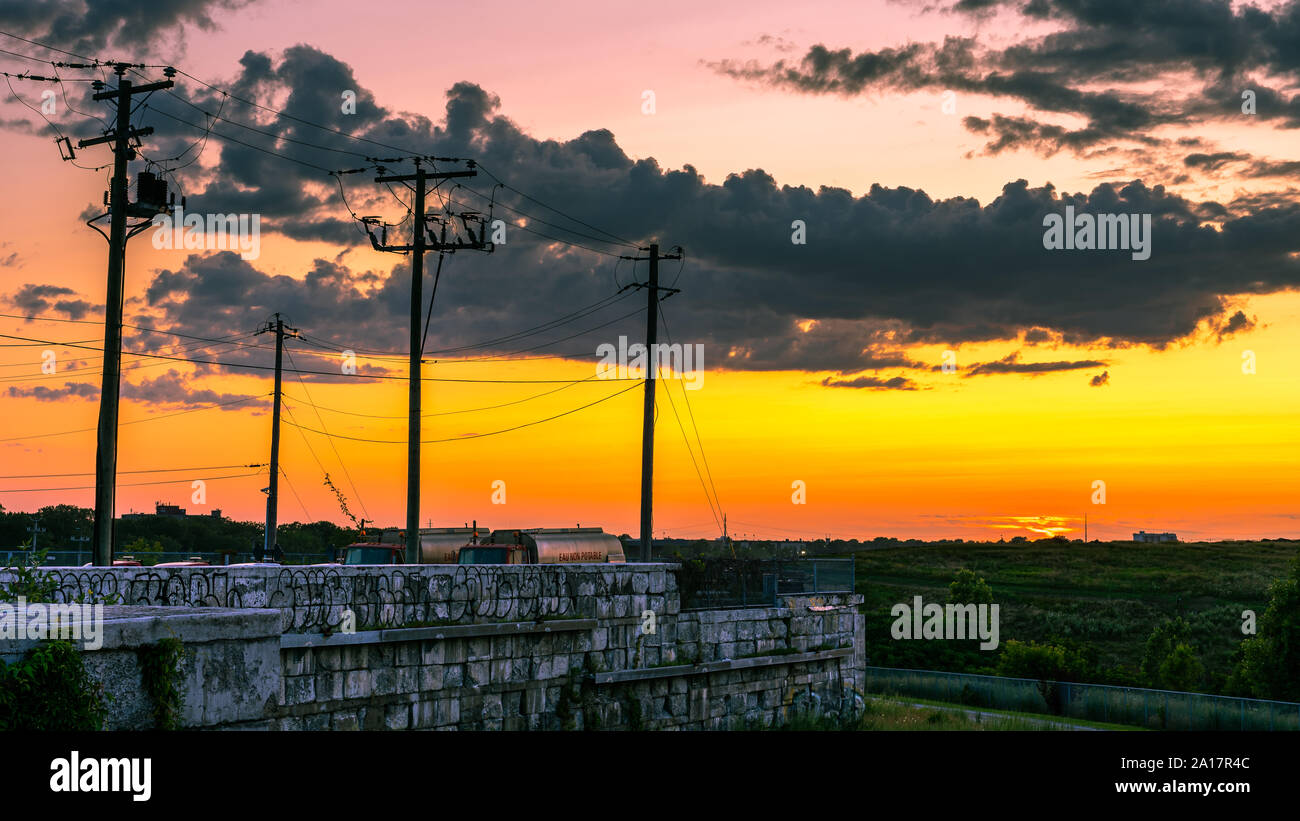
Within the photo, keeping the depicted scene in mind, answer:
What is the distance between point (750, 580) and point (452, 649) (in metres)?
13.6

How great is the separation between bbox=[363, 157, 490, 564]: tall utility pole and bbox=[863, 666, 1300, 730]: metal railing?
62.1 feet

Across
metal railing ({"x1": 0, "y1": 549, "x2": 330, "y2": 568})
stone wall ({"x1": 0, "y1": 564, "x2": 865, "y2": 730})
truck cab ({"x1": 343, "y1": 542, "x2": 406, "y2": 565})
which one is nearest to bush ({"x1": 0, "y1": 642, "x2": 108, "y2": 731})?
stone wall ({"x1": 0, "y1": 564, "x2": 865, "y2": 730})

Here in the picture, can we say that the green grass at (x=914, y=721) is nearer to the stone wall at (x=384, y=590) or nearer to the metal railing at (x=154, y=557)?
the stone wall at (x=384, y=590)

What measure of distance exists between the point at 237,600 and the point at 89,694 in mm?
7893

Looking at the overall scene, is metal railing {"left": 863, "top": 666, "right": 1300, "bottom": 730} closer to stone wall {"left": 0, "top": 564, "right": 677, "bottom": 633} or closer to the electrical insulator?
stone wall {"left": 0, "top": 564, "right": 677, "bottom": 633}

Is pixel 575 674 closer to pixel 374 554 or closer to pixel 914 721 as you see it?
pixel 374 554

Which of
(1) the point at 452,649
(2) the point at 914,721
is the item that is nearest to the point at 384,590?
(1) the point at 452,649

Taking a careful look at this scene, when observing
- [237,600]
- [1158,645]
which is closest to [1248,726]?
[1158,645]

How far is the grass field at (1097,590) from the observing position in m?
64.3

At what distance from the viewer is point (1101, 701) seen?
39.1 m

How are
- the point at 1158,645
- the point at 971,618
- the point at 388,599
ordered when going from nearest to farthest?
1. the point at 388,599
2. the point at 1158,645
3. the point at 971,618

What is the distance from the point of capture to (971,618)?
63438 mm
